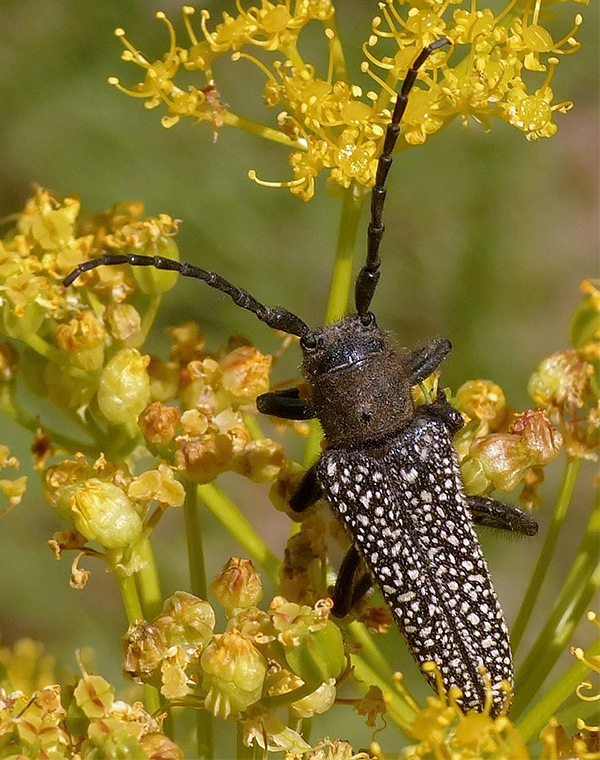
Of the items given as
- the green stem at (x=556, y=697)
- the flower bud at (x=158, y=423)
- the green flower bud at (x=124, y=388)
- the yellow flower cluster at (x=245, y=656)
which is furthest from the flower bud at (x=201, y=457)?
the green stem at (x=556, y=697)

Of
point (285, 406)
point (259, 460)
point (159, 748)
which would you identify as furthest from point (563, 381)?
point (159, 748)

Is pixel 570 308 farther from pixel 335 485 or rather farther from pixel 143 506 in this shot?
pixel 143 506

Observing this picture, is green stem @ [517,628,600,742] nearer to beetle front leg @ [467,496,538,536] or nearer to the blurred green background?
beetle front leg @ [467,496,538,536]

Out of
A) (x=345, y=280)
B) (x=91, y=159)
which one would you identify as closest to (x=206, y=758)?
(x=345, y=280)

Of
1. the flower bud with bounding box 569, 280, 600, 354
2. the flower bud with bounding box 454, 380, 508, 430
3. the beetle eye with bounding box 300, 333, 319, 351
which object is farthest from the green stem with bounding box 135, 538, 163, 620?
the flower bud with bounding box 569, 280, 600, 354

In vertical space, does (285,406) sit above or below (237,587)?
above

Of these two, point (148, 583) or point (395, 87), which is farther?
point (395, 87)

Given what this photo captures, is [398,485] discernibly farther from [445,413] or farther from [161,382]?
[161,382]

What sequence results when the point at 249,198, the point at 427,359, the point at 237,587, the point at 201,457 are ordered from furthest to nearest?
the point at 249,198 → the point at 427,359 → the point at 201,457 → the point at 237,587
